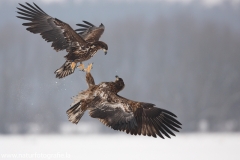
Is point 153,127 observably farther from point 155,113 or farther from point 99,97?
point 99,97

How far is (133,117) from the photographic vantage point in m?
4.07

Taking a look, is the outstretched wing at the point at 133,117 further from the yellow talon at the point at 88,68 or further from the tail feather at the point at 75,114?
the yellow talon at the point at 88,68

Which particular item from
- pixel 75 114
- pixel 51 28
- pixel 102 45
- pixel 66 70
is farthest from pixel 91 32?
pixel 75 114

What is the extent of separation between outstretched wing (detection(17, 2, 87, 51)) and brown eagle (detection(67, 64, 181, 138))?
389 mm

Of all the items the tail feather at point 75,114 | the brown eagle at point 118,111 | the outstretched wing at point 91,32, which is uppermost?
the outstretched wing at point 91,32

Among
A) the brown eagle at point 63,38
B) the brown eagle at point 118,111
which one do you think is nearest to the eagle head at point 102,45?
the brown eagle at point 63,38

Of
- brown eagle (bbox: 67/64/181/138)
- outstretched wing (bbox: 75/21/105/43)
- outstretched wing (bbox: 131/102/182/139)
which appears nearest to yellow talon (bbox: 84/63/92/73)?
brown eagle (bbox: 67/64/181/138)

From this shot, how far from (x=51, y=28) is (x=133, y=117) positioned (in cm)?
109

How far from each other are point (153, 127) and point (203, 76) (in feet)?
51.6

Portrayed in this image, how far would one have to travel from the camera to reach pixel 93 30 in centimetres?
510

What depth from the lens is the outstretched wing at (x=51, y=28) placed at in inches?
174

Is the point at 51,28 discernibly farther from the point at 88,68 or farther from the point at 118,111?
the point at 118,111

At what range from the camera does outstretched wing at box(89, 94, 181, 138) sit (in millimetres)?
3939

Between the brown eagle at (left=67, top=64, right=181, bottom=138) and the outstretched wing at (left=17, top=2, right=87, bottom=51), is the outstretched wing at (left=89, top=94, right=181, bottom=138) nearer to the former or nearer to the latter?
the brown eagle at (left=67, top=64, right=181, bottom=138)
